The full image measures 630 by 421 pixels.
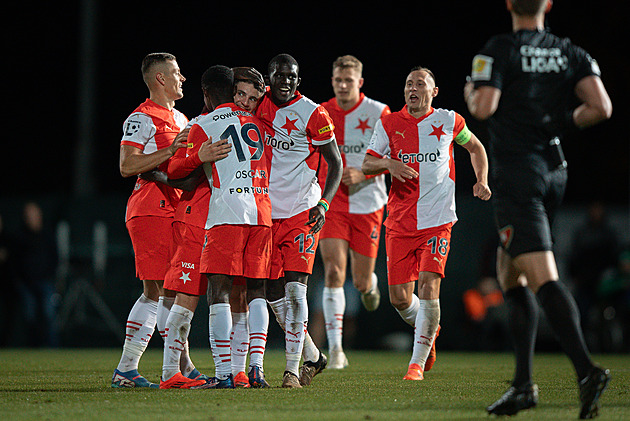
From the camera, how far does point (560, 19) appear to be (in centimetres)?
2231

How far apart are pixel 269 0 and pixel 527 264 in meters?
21.2

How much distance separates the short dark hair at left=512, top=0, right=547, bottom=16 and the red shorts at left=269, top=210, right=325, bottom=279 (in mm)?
2394

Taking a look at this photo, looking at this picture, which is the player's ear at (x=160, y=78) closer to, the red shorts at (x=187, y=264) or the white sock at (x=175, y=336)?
the red shorts at (x=187, y=264)

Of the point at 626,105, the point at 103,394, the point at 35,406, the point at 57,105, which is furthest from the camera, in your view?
the point at 57,105

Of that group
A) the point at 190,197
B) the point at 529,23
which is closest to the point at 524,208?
the point at 529,23

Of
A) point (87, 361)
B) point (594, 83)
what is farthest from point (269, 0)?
point (594, 83)

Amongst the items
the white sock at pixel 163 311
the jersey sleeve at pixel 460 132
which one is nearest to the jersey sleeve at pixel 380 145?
the jersey sleeve at pixel 460 132

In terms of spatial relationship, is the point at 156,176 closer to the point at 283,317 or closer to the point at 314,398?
the point at 283,317

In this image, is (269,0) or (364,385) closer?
(364,385)

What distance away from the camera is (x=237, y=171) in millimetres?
6266

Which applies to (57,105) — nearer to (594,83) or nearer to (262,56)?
(262,56)

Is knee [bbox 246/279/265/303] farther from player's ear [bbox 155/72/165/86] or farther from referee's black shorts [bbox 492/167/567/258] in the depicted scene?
referee's black shorts [bbox 492/167/567/258]

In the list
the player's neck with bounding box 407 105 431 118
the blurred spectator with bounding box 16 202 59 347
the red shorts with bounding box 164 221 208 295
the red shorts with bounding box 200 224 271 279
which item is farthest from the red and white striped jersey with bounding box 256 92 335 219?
the blurred spectator with bounding box 16 202 59 347

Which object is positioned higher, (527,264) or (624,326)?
(527,264)
